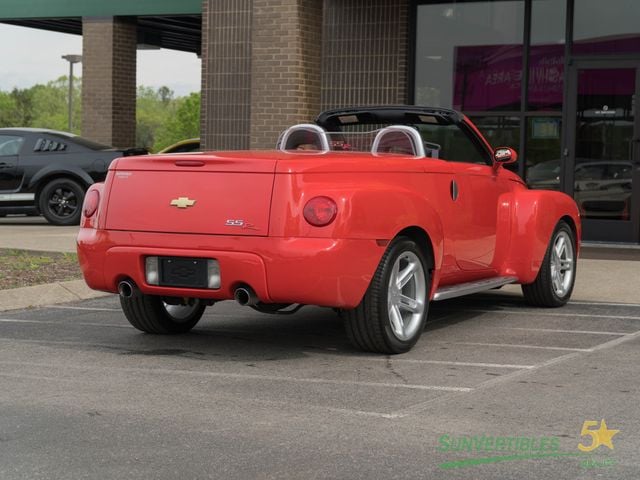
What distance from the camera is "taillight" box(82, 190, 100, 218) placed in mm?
7148

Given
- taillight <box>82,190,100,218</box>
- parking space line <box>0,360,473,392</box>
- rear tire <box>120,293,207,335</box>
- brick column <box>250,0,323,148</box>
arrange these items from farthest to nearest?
brick column <box>250,0,323,148</box> → rear tire <box>120,293,207,335</box> → taillight <box>82,190,100,218</box> → parking space line <box>0,360,473,392</box>

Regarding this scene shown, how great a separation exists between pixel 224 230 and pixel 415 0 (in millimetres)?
10056

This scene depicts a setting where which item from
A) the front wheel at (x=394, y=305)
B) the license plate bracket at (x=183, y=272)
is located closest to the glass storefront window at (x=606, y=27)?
the front wheel at (x=394, y=305)

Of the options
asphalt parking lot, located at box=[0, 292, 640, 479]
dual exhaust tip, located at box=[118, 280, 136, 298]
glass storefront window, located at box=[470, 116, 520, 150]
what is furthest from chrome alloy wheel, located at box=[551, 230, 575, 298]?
glass storefront window, located at box=[470, 116, 520, 150]

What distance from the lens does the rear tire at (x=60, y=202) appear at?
17.7 meters

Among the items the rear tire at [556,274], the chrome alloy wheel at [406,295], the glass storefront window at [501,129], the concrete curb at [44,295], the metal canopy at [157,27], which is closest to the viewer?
the chrome alloy wheel at [406,295]

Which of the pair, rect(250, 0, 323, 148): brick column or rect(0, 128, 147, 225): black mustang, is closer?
rect(250, 0, 323, 148): brick column

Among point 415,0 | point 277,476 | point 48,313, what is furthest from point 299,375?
point 415,0

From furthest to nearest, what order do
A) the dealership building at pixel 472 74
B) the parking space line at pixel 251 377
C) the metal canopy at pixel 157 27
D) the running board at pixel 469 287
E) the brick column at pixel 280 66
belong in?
the metal canopy at pixel 157 27 < the brick column at pixel 280 66 < the dealership building at pixel 472 74 < the running board at pixel 469 287 < the parking space line at pixel 251 377

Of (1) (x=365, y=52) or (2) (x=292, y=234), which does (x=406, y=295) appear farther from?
(1) (x=365, y=52)

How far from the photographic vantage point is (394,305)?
691 cm

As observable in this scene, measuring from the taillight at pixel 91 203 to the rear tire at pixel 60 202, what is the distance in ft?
35.1

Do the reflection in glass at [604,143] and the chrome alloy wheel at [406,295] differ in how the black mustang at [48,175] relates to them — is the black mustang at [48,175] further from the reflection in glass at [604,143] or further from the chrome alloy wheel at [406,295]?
the chrome alloy wheel at [406,295]

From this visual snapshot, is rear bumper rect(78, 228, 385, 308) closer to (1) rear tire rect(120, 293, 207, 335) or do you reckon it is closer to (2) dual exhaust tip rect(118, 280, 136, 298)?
(2) dual exhaust tip rect(118, 280, 136, 298)
